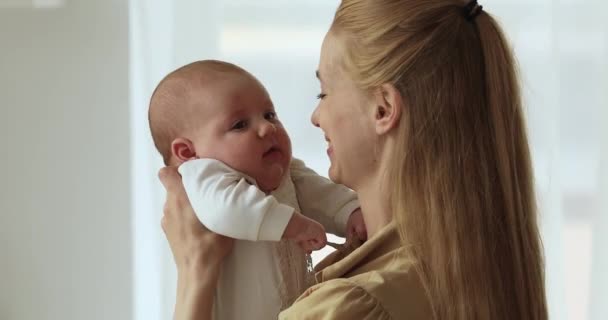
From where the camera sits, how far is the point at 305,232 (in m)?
1.19

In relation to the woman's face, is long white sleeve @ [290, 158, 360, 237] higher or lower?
lower

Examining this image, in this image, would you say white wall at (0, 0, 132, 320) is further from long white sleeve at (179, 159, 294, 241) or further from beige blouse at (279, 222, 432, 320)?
beige blouse at (279, 222, 432, 320)

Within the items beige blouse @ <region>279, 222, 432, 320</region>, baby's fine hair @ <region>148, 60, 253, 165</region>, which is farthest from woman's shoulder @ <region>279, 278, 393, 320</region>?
baby's fine hair @ <region>148, 60, 253, 165</region>

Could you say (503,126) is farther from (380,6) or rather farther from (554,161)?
(554,161)

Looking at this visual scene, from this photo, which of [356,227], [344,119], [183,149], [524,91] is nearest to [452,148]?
[344,119]

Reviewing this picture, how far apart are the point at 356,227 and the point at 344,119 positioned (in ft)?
0.71

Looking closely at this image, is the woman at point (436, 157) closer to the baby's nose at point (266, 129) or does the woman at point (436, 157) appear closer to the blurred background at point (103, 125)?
the baby's nose at point (266, 129)

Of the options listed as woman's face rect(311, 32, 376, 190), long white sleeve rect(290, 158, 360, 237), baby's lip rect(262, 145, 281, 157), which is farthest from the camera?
long white sleeve rect(290, 158, 360, 237)

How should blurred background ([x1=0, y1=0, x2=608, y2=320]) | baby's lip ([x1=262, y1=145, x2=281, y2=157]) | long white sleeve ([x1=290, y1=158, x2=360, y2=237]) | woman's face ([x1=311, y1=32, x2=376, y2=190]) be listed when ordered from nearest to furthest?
woman's face ([x1=311, y1=32, x2=376, y2=190]) → baby's lip ([x1=262, y1=145, x2=281, y2=157]) → long white sleeve ([x1=290, y1=158, x2=360, y2=237]) → blurred background ([x1=0, y1=0, x2=608, y2=320])

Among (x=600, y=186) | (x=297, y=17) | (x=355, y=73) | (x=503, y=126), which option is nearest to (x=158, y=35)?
(x=297, y=17)

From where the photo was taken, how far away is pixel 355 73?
1.14 meters

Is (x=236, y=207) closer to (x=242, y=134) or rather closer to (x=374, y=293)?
(x=242, y=134)

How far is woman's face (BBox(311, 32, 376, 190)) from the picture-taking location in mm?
1149

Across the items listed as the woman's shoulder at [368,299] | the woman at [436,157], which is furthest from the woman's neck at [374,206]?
the woman's shoulder at [368,299]
